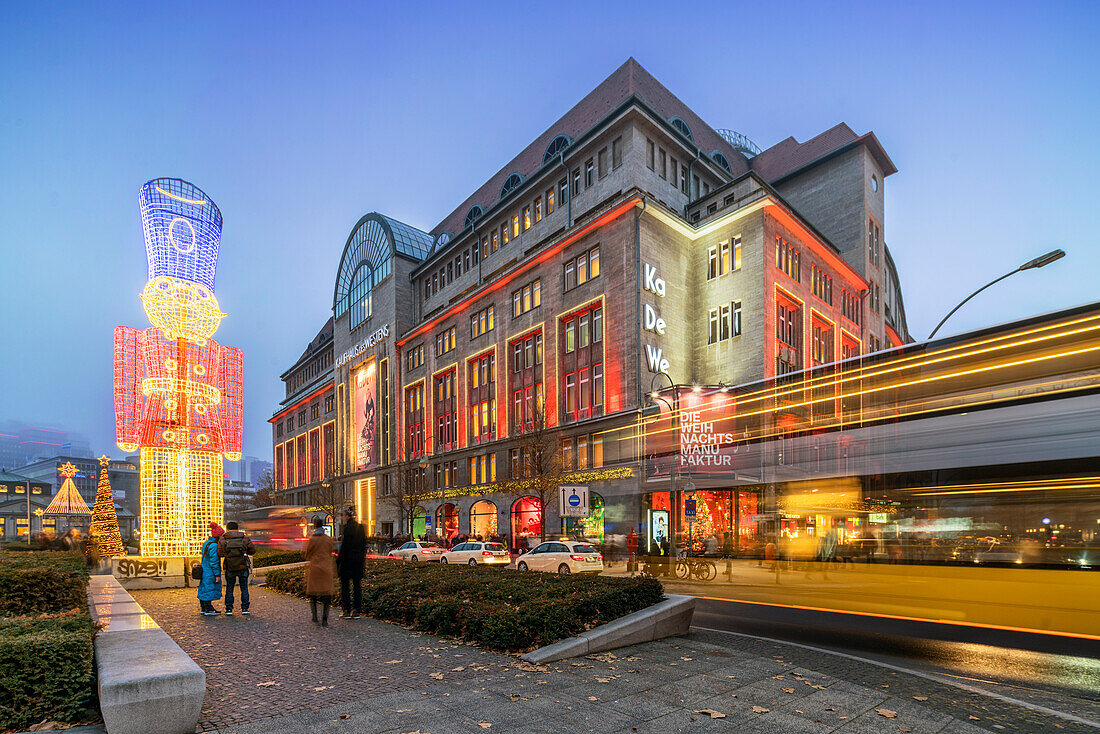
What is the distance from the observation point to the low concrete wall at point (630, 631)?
8062mm

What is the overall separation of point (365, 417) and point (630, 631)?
65135 mm

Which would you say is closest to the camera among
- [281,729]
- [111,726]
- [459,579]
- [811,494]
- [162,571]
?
[111,726]

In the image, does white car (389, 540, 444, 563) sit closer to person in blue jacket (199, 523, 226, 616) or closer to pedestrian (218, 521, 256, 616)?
pedestrian (218, 521, 256, 616)

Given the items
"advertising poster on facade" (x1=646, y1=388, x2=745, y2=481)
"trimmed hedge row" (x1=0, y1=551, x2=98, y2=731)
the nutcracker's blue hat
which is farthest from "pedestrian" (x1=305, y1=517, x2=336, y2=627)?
the nutcracker's blue hat

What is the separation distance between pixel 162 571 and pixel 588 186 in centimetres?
3621

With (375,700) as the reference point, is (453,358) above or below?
above

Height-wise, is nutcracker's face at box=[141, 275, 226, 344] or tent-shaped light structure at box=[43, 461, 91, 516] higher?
nutcracker's face at box=[141, 275, 226, 344]

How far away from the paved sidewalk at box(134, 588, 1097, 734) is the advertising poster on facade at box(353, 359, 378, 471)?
60.5 meters

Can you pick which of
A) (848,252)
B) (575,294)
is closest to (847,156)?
(848,252)

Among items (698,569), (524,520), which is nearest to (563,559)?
Answer: (698,569)

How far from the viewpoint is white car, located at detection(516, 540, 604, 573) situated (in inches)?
968

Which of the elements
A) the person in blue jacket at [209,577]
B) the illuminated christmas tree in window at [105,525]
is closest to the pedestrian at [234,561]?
the person in blue jacket at [209,577]

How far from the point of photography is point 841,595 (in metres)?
13.9

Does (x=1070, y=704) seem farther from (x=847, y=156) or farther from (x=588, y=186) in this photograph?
(x=847, y=156)
